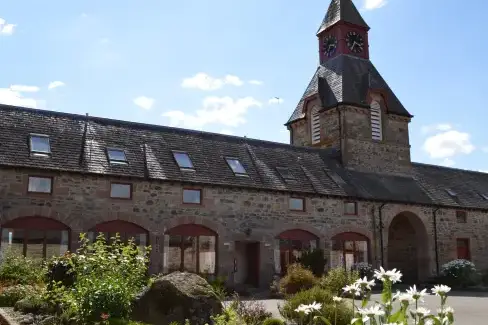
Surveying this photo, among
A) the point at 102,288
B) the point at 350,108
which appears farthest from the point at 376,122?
the point at 102,288

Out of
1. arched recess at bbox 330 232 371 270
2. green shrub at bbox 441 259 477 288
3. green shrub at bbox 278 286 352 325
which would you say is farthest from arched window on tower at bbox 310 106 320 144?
green shrub at bbox 278 286 352 325

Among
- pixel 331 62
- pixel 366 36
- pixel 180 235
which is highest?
pixel 366 36

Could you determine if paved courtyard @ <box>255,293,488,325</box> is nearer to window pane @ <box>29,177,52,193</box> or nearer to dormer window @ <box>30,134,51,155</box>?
window pane @ <box>29,177,52,193</box>

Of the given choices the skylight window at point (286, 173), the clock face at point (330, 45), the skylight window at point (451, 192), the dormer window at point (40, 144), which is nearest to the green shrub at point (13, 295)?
the dormer window at point (40, 144)

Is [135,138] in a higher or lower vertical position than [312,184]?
higher

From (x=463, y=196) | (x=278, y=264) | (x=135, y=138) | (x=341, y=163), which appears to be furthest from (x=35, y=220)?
(x=463, y=196)

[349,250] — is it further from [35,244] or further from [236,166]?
[35,244]

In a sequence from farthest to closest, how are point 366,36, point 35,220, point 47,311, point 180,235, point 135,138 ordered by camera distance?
point 366,36, point 135,138, point 180,235, point 35,220, point 47,311

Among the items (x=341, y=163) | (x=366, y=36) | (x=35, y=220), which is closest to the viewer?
(x=35, y=220)

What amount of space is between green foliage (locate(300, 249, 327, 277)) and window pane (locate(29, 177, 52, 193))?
34.2ft

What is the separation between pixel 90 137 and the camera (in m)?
21.2

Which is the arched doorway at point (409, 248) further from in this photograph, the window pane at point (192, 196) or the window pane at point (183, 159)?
the window pane at point (183, 159)

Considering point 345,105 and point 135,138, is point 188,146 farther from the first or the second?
point 345,105

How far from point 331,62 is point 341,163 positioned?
24.3 feet
